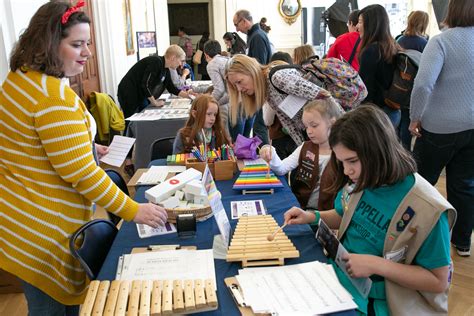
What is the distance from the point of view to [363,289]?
1262mm

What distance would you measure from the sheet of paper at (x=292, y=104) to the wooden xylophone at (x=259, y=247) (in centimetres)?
119

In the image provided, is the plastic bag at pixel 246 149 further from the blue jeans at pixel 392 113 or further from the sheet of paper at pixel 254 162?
the blue jeans at pixel 392 113

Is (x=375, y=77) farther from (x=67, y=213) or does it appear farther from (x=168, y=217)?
(x=67, y=213)

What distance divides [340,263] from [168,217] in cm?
78

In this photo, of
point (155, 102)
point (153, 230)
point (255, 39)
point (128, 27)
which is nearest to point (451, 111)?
point (153, 230)

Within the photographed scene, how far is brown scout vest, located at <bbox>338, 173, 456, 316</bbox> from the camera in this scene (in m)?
1.24

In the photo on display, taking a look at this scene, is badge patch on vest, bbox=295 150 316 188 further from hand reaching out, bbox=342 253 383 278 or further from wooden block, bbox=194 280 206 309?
wooden block, bbox=194 280 206 309

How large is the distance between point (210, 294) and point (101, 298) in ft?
1.00

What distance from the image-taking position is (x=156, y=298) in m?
1.14

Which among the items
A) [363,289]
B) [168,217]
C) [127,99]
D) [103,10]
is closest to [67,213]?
[168,217]

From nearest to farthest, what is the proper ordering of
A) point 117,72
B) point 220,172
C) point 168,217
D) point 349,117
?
point 349,117
point 168,217
point 220,172
point 117,72

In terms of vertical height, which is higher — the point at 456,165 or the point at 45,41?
the point at 45,41

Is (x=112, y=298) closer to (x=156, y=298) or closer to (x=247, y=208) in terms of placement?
(x=156, y=298)

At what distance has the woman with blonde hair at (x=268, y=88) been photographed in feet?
8.33
